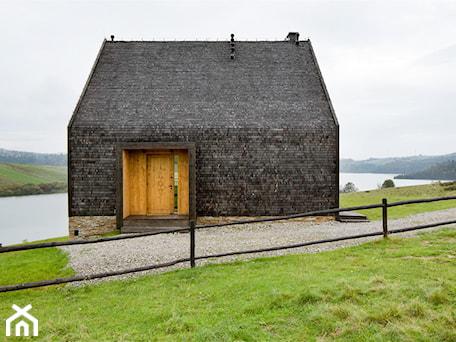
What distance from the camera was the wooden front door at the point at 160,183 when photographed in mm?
12094

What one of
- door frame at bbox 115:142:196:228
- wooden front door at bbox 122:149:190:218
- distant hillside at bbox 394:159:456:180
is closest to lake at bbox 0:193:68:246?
wooden front door at bbox 122:149:190:218

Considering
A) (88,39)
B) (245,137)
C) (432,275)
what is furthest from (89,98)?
(88,39)

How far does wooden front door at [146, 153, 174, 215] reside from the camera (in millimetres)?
12094

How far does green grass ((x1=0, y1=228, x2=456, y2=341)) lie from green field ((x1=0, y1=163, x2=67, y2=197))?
64.9 m

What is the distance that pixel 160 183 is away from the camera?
12.1 meters

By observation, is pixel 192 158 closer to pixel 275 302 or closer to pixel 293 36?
pixel 275 302

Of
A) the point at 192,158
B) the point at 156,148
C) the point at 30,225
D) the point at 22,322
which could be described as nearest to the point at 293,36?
the point at 192,158

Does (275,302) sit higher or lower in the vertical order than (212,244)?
higher

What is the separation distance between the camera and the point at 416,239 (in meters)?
6.95

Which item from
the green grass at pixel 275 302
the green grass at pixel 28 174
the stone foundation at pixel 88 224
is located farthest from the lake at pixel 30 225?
the green grass at pixel 28 174

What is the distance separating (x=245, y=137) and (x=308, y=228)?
3.79 m

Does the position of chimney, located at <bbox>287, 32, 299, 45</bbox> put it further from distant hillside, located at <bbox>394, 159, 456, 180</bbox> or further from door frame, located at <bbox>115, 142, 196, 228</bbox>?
distant hillside, located at <bbox>394, 159, 456, 180</bbox>

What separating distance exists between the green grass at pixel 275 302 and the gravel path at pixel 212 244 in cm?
109

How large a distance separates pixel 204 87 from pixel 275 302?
10.2 m
